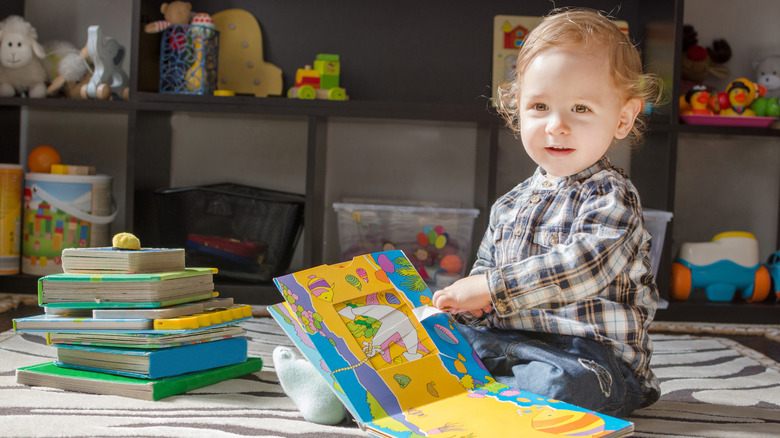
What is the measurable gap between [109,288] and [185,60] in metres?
0.92

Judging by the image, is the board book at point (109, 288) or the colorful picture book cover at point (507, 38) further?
the colorful picture book cover at point (507, 38)

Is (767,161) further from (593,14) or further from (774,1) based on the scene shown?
(593,14)

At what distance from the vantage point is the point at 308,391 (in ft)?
2.77

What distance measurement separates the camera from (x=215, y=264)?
1.70 metres

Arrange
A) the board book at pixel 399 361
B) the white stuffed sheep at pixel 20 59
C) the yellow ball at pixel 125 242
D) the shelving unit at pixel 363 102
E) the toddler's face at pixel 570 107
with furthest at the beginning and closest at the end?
the white stuffed sheep at pixel 20 59
the shelving unit at pixel 363 102
the yellow ball at pixel 125 242
the toddler's face at pixel 570 107
the board book at pixel 399 361

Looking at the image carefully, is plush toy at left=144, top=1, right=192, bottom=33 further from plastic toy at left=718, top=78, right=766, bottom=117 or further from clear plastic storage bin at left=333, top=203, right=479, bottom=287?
plastic toy at left=718, top=78, right=766, bottom=117

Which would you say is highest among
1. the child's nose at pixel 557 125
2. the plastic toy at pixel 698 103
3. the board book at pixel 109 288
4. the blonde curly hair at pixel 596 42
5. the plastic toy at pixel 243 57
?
the plastic toy at pixel 243 57

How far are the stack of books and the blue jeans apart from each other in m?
0.36

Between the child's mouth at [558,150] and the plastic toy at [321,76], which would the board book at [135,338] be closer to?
the child's mouth at [558,150]

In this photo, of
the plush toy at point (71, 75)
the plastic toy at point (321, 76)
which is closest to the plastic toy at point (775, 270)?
the plastic toy at point (321, 76)

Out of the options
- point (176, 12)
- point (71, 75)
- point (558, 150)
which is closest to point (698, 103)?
point (558, 150)

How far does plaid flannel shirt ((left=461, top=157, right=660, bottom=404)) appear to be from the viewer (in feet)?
2.65

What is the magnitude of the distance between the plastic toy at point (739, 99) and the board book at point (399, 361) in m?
1.14

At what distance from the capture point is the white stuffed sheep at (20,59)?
1.77 m
